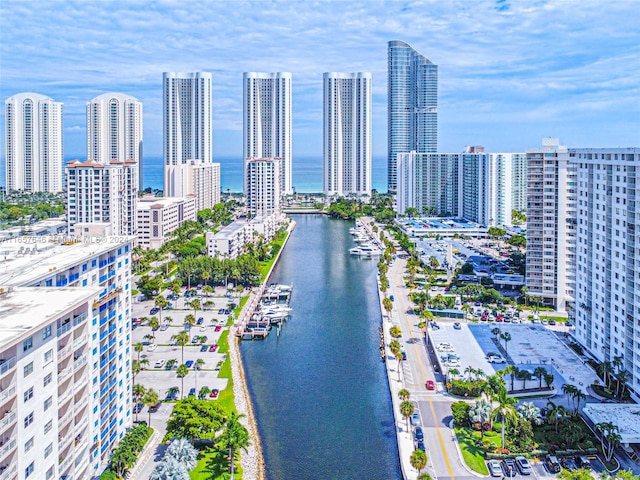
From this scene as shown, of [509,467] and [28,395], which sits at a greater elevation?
[28,395]

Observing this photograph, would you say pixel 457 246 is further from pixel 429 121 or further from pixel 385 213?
pixel 429 121

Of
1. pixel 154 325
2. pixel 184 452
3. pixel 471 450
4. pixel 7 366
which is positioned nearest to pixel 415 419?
pixel 471 450

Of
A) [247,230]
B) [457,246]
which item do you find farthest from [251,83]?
[457,246]

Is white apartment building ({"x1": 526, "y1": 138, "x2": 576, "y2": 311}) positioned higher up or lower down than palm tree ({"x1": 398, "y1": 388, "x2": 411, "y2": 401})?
higher up

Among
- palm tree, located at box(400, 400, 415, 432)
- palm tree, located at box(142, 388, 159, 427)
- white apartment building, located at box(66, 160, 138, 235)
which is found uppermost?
white apartment building, located at box(66, 160, 138, 235)

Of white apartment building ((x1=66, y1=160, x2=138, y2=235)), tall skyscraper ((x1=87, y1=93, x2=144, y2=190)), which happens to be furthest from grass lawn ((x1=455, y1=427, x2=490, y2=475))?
tall skyscraper ((x1=87, y1=93, x2=144, y2=190))

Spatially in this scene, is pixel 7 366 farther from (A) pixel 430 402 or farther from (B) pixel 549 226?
(B) pixel 549 226

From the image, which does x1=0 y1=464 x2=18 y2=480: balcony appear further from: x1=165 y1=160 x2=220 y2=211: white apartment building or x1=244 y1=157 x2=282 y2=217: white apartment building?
x1=165 y1=160 x2=220 y2=211: white apartment building
